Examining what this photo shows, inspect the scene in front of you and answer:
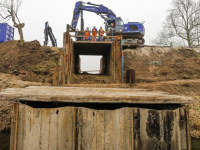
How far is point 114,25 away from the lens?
1586 cm

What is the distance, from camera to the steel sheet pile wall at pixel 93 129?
2.32m

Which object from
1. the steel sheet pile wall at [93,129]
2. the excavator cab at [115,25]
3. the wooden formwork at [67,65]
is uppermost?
the excavator cab at [115,25]

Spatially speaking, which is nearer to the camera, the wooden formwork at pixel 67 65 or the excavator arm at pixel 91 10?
the wooden formwork at pixel 67 65

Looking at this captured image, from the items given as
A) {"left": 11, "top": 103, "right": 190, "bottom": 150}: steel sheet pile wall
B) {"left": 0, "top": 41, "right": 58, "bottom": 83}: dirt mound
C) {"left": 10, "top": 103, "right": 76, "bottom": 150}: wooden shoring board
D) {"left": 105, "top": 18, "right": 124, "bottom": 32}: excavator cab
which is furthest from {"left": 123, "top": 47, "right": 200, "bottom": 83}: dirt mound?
{"left": 10, "top": 103, "right": 76, "bottom": 150}: wooden shoring board

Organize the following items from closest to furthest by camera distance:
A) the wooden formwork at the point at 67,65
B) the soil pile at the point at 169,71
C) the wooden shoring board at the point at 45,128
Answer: the wooden shoring board at the point at 45,128 → the wooden formwork at the point at 67,65 → the soil pile at the point at 169,71

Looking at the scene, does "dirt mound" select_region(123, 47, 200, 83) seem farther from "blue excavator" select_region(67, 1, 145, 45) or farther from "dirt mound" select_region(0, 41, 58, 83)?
"dirt mound" select_region(0, 41, 58, 83)

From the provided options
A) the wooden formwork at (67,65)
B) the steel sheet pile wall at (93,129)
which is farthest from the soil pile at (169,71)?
the steel sheet pile wall at (93,129)

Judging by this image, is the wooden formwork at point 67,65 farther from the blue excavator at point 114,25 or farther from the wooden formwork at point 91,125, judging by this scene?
the blue excavator at point 114,25

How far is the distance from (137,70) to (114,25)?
17.8 feet

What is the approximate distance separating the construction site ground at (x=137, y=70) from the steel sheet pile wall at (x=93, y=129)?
436 cm

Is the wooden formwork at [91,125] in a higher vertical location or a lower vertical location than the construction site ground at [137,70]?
lower

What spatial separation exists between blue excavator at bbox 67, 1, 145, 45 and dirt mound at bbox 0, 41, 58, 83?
4.03m

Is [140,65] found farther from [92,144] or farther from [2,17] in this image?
[2,17]

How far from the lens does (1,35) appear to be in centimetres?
1539
